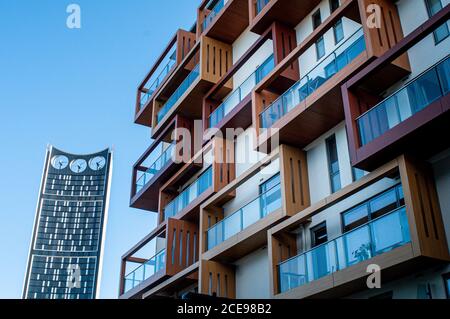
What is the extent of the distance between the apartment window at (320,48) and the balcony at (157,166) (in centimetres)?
798

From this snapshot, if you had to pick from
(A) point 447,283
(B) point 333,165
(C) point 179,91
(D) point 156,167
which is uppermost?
(C) point 179,91

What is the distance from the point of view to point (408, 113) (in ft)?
42.7

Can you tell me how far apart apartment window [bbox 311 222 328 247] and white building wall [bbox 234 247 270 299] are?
234 cm

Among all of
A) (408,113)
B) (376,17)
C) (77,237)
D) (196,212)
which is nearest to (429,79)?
(408,113)

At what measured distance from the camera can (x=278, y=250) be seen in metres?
16.2

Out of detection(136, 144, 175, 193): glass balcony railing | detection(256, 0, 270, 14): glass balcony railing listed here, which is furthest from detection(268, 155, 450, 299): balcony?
detection(136, 144, 175, 193): glass balcony railing

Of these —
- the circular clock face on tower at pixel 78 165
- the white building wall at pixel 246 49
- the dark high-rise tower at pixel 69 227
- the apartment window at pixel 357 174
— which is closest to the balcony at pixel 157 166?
the white building wall at pixel 246 49

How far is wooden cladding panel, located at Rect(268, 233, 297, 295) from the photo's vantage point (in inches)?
618

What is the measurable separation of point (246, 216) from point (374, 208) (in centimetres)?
541

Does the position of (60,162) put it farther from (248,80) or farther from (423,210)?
(423,210)

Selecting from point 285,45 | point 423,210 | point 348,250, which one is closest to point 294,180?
point 348,250

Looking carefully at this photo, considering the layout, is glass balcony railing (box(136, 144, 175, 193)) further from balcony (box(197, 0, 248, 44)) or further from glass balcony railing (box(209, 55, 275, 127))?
balcony (box(197, 0, 248, 44))

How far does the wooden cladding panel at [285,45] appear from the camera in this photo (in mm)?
19641

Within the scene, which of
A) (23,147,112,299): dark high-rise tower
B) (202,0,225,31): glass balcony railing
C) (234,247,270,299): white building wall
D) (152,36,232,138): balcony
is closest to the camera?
(234,247,270,299): white building wall
